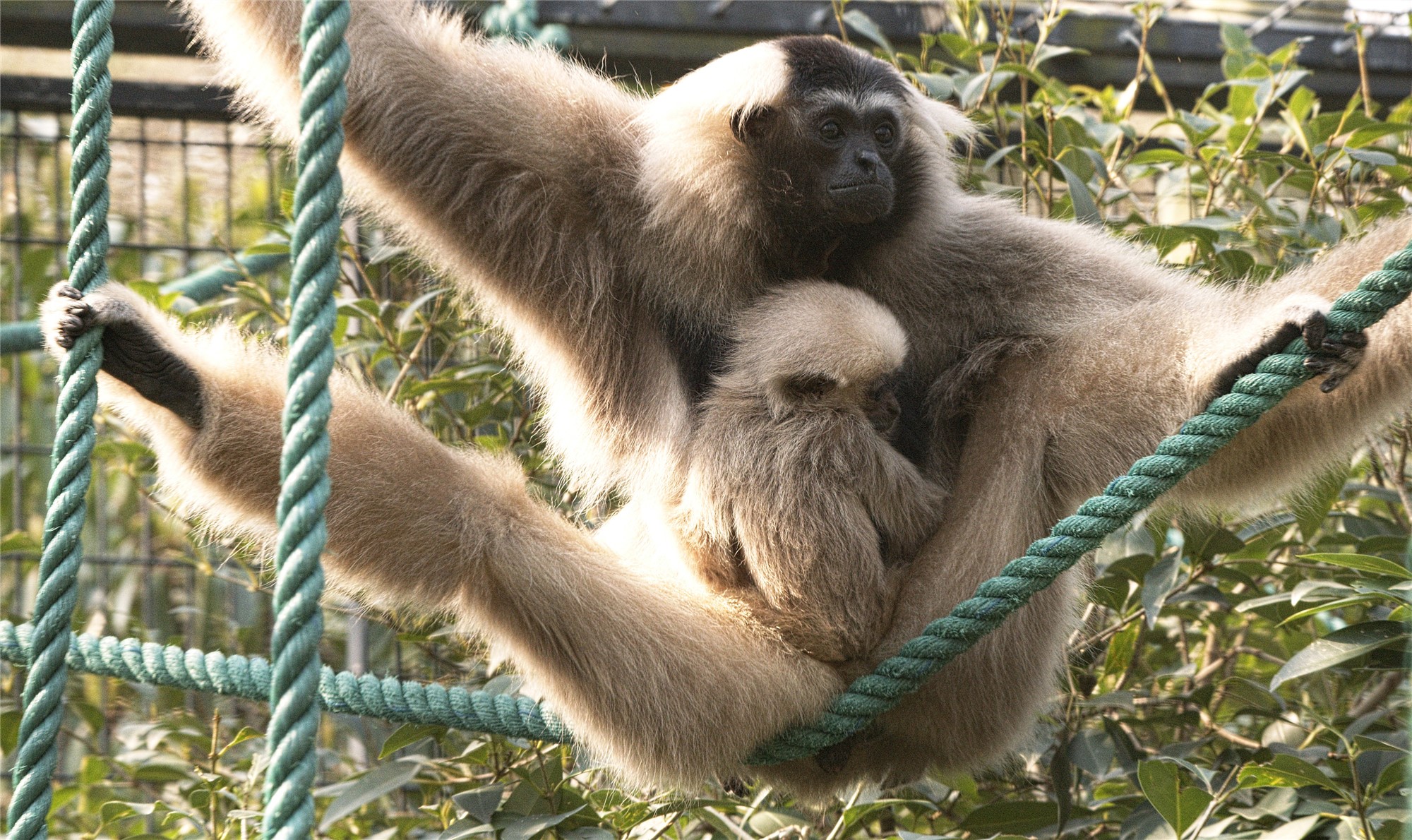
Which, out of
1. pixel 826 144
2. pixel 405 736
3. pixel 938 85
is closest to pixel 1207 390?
pixel 826 144

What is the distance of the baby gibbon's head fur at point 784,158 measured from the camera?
253 centimetres

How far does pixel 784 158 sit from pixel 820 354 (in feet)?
1.68

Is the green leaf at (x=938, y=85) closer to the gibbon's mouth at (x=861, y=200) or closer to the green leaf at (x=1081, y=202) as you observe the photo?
the green leaf at (x=1081, y=202)

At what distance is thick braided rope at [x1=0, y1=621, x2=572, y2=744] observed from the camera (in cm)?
234

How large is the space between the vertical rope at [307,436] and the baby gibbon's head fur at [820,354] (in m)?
1.09

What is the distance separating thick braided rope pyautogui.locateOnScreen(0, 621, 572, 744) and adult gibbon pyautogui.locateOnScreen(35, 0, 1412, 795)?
14 centimetres

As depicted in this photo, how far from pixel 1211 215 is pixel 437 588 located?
245cm

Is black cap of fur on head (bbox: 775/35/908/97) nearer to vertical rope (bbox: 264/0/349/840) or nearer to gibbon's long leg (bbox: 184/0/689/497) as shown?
gibbon's long leg (bbox: 184/0/689/497)

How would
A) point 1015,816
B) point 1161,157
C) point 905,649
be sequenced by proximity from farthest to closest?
point 1161,157 < point 1015,816 < point 905,649

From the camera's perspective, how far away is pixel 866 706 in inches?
87.3

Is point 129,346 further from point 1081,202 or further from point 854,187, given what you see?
point 1081,202

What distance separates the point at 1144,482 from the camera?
1928 millimetres

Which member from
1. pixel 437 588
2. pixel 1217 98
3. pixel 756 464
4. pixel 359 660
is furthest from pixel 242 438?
pixel 1217 98

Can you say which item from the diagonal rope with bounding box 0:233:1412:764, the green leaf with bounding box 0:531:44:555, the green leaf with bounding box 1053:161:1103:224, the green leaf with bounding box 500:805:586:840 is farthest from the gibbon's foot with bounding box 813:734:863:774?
the green leaf with bounding box 0:531:44:555
